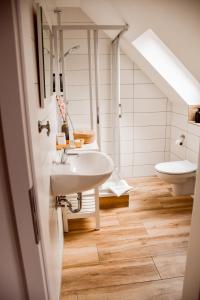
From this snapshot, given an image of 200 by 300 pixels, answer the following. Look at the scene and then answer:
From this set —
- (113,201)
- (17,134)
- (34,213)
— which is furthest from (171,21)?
(113,201)

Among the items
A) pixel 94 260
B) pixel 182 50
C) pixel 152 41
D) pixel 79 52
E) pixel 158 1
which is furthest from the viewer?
pixel 79 52

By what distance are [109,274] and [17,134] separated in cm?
140

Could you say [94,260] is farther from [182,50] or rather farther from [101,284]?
[182,50]

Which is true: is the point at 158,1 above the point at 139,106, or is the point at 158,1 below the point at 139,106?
above

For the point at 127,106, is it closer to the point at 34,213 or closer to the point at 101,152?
the point at 101,152

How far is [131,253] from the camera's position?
68.6 inches

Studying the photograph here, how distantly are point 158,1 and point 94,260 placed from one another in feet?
6.66

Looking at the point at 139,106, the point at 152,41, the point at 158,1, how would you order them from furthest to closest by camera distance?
the point at 139,106 < the point at 152,41 < the point at 158,1

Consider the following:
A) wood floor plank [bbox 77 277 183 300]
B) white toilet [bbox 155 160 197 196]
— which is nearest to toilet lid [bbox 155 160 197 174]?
white toilet [bbox 155 160 197 196]

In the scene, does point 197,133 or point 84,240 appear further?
point 197,133

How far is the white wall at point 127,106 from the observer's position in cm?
251

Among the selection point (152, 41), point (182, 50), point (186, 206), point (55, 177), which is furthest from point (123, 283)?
point (152, 41)

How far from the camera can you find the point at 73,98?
2.64 meters

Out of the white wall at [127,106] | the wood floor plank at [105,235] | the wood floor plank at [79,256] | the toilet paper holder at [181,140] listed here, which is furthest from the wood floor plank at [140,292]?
the white wall at [127,106]
